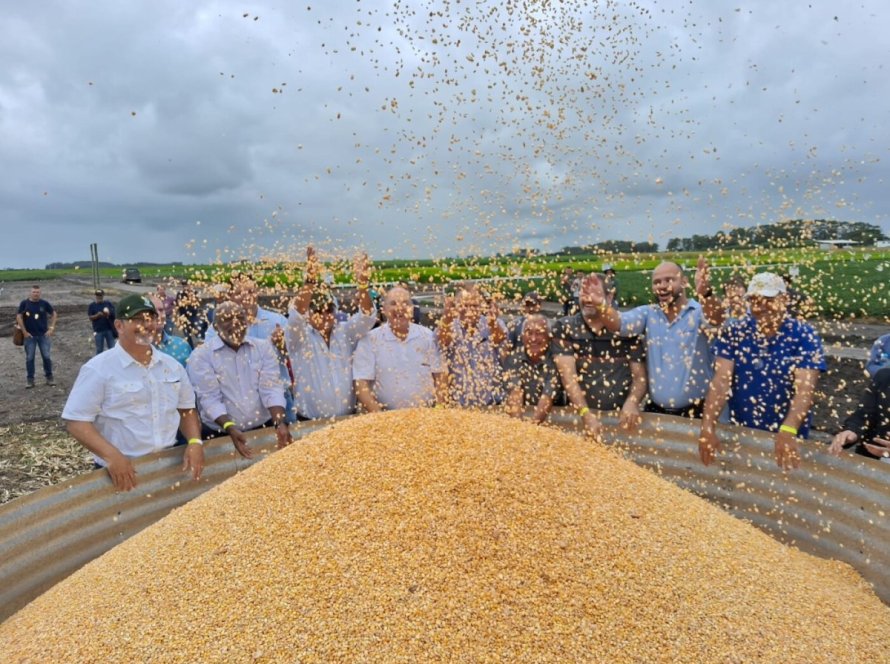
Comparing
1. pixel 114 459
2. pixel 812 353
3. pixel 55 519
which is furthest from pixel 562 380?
pixel 55 519

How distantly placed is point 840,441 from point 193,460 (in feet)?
11.5

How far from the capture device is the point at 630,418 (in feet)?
11.9

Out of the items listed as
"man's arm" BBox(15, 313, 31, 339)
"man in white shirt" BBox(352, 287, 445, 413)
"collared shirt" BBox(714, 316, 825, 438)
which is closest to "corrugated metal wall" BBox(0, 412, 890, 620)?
"collared shirt" BBox(714, 316, 825, 438)

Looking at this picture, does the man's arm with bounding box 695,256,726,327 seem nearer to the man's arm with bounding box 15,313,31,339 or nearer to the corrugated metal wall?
the corrugated metal wall

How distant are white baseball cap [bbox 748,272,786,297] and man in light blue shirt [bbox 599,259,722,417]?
55 cm

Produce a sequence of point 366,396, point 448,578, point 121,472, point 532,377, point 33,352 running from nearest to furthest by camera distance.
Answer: point 448,578, point 121,472, point 532,377, point 366,396, point 33,352

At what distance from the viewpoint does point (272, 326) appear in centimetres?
551

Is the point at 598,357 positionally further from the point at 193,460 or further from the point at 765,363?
the point at 193,460

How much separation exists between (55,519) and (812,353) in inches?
162

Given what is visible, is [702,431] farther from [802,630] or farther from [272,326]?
[272,326]

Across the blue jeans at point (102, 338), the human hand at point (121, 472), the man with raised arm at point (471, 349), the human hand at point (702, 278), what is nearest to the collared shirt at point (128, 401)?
the human hand at point (121, 472)

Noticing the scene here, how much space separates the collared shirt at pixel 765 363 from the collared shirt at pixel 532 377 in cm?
107

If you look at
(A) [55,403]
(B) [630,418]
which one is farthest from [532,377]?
(A) [55,403]

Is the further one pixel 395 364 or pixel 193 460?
pixel 395 364
